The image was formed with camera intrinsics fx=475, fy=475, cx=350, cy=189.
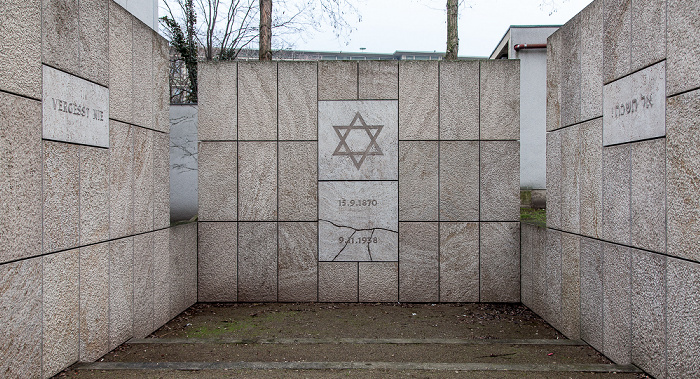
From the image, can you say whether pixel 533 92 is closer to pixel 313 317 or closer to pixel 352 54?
pixel 313 317

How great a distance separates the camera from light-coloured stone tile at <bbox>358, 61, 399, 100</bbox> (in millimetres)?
7066

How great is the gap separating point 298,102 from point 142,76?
228 cm

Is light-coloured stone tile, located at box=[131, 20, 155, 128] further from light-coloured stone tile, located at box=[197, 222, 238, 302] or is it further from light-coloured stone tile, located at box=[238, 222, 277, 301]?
light-coloured stone tile, located at box=[238, 222, 277, 301]

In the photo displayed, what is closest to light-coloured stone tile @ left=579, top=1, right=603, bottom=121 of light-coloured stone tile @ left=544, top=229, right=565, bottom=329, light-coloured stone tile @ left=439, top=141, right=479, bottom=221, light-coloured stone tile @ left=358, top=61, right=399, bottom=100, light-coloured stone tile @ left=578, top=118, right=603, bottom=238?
light-coloured stone tile @ left=578, top=118, right=603, bottom=238

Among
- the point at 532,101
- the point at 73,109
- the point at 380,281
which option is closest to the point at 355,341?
the point at 380,281

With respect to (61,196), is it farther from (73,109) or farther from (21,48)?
(21,48)

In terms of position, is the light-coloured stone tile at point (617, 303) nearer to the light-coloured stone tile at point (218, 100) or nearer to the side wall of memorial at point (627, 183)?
the side wall of memorial at point (627, 183)

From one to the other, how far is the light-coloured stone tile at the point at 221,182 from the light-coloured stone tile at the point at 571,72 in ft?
14.8

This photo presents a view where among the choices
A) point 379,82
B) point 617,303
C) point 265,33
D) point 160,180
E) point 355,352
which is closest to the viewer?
point 617,303

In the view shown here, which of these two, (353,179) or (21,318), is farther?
(353,179)

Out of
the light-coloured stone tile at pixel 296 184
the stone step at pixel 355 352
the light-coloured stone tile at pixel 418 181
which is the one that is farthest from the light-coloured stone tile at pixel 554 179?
the light-coloured stone tile at pixel 296 184

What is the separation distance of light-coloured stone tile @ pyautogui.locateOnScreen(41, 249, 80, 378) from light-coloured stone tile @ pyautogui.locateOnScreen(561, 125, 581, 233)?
502 cm

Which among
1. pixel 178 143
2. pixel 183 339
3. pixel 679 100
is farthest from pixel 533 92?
pixel 183 339

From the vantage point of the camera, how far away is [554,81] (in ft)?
18.9
